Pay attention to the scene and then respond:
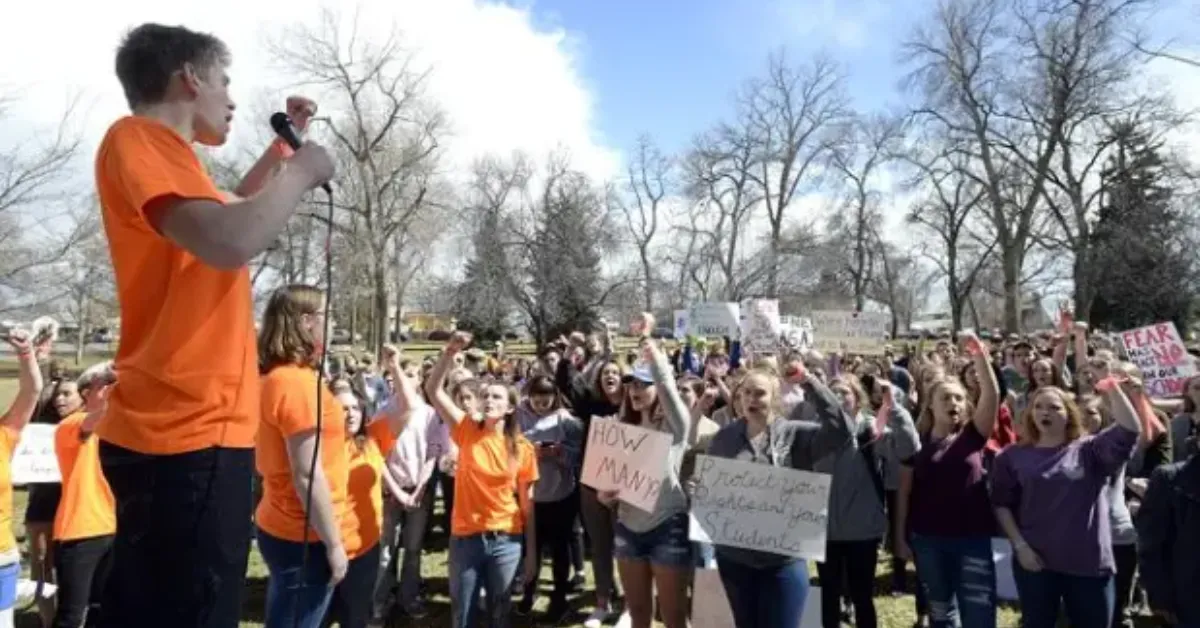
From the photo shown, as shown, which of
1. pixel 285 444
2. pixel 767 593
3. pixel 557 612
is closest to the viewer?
pixel 285 444

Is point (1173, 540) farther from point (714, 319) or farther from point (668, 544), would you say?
point (714, 319)

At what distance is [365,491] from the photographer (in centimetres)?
421

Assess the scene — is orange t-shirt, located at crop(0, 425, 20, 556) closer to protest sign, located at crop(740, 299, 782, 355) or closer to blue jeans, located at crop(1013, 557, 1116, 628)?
blue jeans, located at crop(1013, 557, 1116, 628)

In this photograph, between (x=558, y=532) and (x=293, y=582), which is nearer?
(x=293, y=582)

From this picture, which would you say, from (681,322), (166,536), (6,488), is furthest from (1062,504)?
(681,322)

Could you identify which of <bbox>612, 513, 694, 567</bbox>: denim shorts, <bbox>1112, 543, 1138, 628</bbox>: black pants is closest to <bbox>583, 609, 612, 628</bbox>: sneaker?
<bbox>612, 513, 694, 567</bbox>: denim shorts

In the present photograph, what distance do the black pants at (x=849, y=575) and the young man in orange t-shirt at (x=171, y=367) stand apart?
196 inches

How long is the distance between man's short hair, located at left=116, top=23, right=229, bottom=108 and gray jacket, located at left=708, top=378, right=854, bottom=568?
12.1 ft

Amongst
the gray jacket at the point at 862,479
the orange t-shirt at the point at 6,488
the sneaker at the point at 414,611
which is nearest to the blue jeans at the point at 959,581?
the gray jacket at the point at 862,479

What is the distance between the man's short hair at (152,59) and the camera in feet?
5.74

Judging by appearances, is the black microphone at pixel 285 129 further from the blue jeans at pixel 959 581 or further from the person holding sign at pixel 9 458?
the blue jeans at pixel 959 581

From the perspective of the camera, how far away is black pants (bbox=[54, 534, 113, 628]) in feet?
16.8

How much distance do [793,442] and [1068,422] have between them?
164 centimetres

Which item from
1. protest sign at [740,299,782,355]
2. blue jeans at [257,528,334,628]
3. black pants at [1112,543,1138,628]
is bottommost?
black pants at [1112,543,1138,628]
